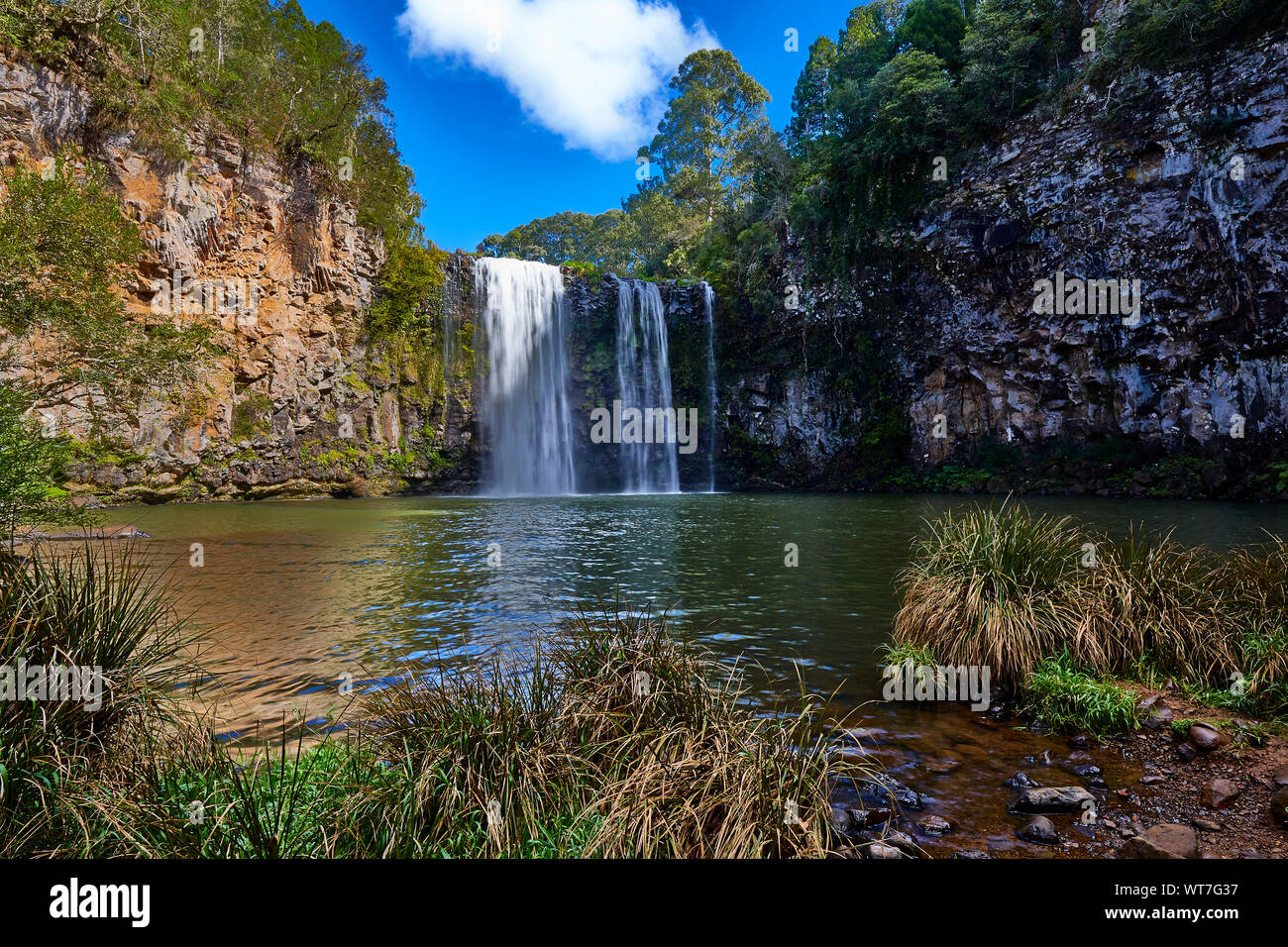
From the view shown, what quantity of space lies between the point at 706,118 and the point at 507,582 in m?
53.4

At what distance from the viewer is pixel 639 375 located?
123ft

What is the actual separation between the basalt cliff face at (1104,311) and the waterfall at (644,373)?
9352 mm

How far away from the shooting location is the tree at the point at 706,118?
50562 mm

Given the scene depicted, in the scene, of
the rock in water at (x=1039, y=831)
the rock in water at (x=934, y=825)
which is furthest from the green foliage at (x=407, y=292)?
the rock in water at (x=1039, y=831)

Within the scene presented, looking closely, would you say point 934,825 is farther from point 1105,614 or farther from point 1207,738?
point 1105,614

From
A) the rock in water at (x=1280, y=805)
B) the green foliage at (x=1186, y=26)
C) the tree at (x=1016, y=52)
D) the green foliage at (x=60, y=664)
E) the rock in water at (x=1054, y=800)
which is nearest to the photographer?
the green foliage at (x=60, y=664)

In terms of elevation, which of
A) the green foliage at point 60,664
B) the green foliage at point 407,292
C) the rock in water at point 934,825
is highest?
the green foliage at point 407,292

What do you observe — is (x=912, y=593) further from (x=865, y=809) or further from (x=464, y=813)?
(x=464, y=813)

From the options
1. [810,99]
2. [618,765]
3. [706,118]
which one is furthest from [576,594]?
[706,118]

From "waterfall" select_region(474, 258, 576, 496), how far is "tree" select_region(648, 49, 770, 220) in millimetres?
20522

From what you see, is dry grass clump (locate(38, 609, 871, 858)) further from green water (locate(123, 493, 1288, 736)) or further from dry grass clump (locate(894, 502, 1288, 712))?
dry grass clump (locate(894, 502, 1288, 712))

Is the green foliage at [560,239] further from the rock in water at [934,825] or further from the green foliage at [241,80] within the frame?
the rock in water at [934,825]

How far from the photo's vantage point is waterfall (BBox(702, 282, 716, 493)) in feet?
123
